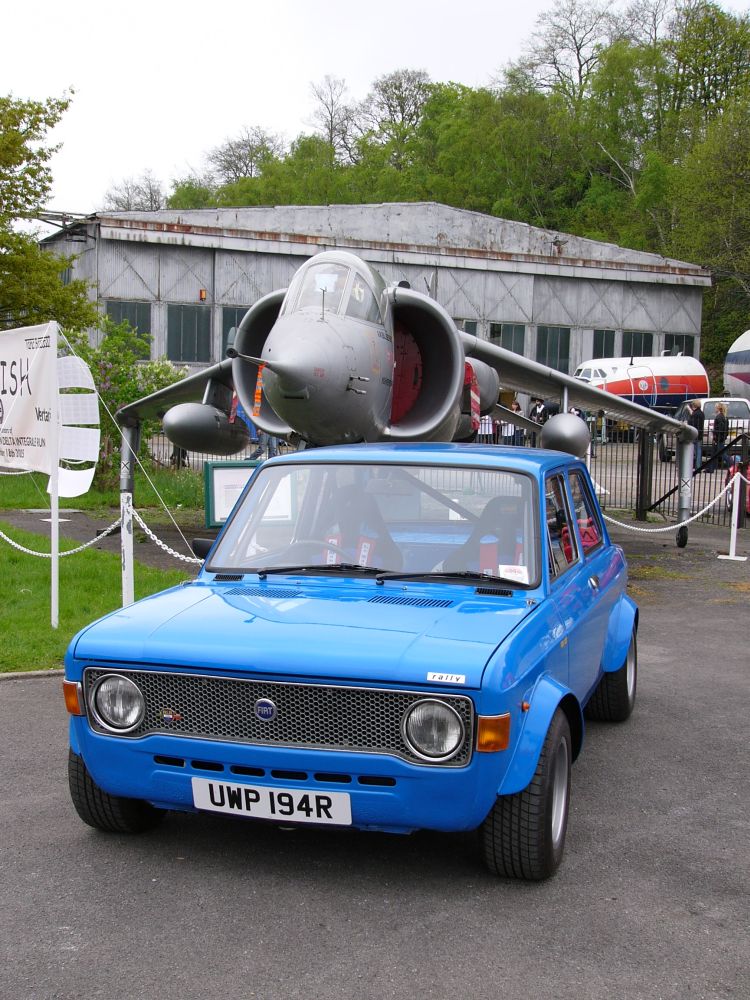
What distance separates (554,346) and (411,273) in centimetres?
815

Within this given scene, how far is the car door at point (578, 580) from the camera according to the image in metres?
4.67

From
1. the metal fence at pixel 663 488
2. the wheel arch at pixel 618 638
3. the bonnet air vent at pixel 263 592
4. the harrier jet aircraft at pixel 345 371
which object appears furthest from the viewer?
the metal fence at pixel 663 488

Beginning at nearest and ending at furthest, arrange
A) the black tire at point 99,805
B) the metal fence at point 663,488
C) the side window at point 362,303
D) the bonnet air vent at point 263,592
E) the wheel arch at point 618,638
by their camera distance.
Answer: the black tire at point 99,805
the bonnet air vent at point 263,592
the wheel arch at point 618,638
the side window at point 362,303
the metal fence at point 663,488

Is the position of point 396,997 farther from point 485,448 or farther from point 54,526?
point 54,526

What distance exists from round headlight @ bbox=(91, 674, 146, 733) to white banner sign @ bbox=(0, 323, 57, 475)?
482 centimetres

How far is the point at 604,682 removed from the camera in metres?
6.21

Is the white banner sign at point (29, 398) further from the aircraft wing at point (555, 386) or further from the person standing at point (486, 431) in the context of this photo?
the person standing at point (486, 431)

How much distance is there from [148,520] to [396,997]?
45.8 feet

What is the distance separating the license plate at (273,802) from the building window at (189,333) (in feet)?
119

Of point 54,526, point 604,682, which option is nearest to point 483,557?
point 604,682

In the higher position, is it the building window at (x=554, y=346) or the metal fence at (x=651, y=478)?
the building window at (x=554, y=346)

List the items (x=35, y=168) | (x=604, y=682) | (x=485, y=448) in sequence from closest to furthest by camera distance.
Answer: (x=485, y=448) → (x=604, y=682) → (x=35, y=168)

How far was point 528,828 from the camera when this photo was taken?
3.75 meters

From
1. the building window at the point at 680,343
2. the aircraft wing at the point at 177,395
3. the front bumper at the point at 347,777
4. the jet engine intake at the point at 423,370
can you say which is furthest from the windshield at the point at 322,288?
the building window at the point at 680,343
